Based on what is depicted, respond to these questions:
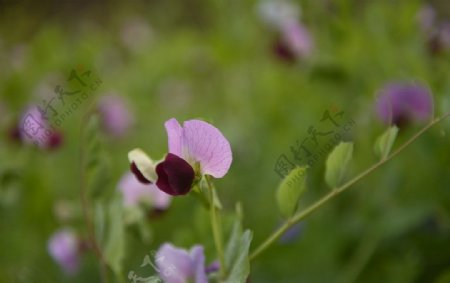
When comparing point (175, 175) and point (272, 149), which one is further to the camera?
point (272, 149)

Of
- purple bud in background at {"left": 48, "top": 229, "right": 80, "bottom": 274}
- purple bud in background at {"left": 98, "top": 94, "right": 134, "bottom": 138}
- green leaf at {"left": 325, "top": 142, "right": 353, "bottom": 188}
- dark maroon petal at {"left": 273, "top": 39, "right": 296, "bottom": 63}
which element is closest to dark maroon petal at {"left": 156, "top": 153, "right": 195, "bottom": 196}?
green leaf at {"left": 325, "top": 142, "right": 353, "bottom": 188}

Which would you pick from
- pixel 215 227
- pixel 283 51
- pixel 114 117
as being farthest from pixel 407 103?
pixel 114 117

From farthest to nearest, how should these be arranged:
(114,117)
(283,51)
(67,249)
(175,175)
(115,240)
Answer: (114,117), (283,51), (67,249), (115,240), (175,175)

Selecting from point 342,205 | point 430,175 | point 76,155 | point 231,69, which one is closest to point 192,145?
point 430,175

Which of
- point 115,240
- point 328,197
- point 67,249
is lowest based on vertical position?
point 328,197

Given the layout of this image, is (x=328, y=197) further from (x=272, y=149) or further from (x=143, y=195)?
(x=272, y=149)

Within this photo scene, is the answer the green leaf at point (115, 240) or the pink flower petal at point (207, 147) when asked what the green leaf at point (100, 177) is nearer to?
the green leaf at point (115, 240)
